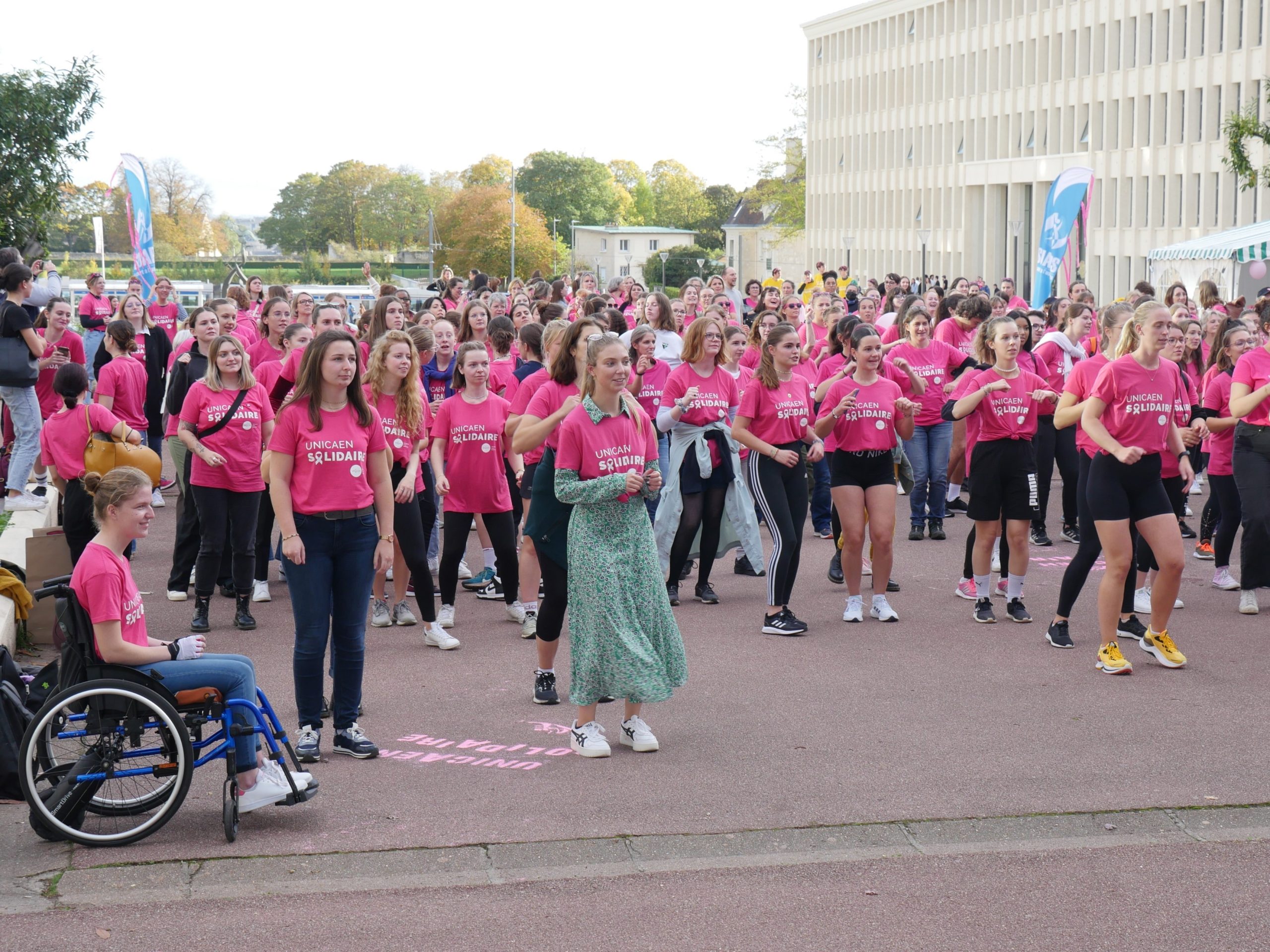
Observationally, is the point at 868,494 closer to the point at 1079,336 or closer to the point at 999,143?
the point at 1079,336

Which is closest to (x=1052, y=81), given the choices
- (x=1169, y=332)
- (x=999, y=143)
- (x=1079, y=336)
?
(x=999, y=143)

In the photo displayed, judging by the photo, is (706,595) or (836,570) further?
(836,570)

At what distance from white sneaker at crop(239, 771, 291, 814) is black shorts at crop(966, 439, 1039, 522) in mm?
5298

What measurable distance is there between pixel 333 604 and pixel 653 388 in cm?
541

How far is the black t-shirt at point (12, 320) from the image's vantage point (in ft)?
41.8

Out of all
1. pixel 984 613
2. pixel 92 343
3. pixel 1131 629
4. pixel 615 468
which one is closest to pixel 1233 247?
pixel 92 343

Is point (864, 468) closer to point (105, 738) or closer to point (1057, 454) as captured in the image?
point (1057, 454)

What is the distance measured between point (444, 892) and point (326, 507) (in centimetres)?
198

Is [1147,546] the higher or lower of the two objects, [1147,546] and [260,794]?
the higher

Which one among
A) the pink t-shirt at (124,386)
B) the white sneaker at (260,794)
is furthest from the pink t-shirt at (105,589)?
the pink t-shirt at (124,386)

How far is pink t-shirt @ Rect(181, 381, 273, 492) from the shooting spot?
9391mm

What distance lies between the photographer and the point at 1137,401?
8352mm

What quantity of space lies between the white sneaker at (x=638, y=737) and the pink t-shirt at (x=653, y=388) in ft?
16.3

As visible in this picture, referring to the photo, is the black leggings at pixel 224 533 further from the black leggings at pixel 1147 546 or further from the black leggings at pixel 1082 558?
the black leggings at pixel 1147 546
